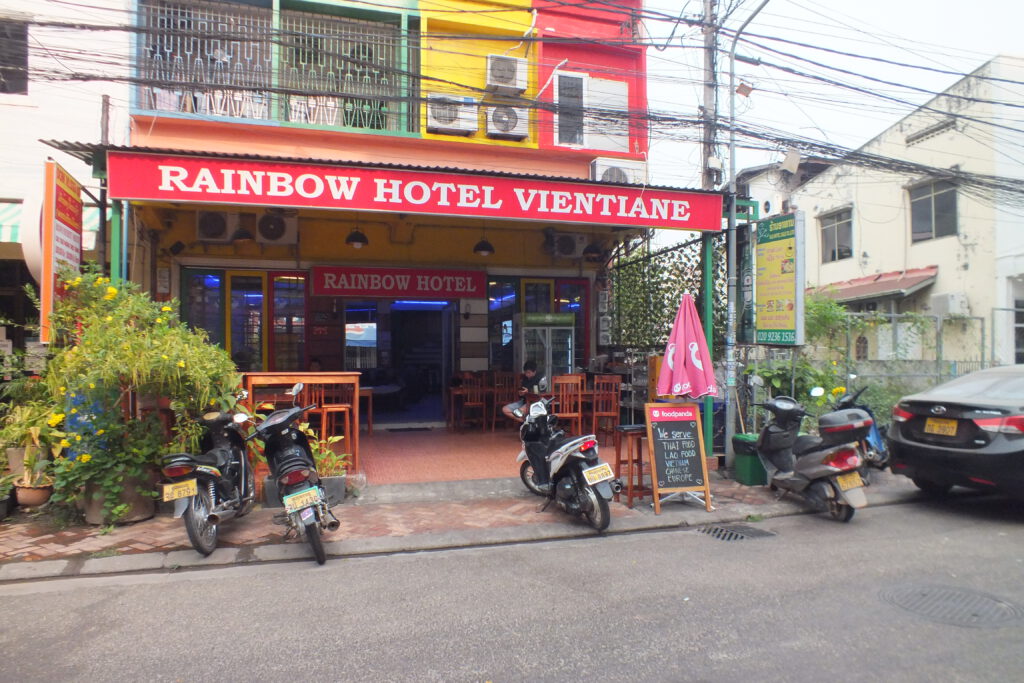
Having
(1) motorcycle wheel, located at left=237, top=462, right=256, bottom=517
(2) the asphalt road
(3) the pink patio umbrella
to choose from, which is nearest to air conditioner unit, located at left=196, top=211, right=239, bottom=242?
(1) motorcycle wheel, located at left=237, top=462, right=256, bottom=517

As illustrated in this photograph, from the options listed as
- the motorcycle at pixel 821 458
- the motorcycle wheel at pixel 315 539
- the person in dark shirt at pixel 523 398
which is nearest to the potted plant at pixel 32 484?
the motorcycle wheel at pixel 315 539

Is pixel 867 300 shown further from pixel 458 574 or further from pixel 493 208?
pixel 458 574

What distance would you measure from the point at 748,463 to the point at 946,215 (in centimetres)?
1294

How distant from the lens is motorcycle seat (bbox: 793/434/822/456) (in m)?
6.41

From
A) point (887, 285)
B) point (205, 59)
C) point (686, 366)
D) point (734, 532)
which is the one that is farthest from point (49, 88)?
point (887, 285)

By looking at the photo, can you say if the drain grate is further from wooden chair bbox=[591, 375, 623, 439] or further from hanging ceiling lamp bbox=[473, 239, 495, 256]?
hanging ceiling lamp bbox=[473, 239, 495, 256]

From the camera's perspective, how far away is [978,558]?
16.6ft

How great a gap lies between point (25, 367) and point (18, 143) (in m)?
5.43

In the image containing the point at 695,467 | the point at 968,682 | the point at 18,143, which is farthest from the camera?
the point at 18,143

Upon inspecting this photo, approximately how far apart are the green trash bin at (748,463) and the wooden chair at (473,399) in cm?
461

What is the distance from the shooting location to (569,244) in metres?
11.9

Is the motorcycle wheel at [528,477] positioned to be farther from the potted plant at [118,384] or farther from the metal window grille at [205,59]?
the metal window grille at [205,59]

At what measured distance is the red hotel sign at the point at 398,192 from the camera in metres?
6.41

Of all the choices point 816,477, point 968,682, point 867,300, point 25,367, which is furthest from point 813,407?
point 867,300
